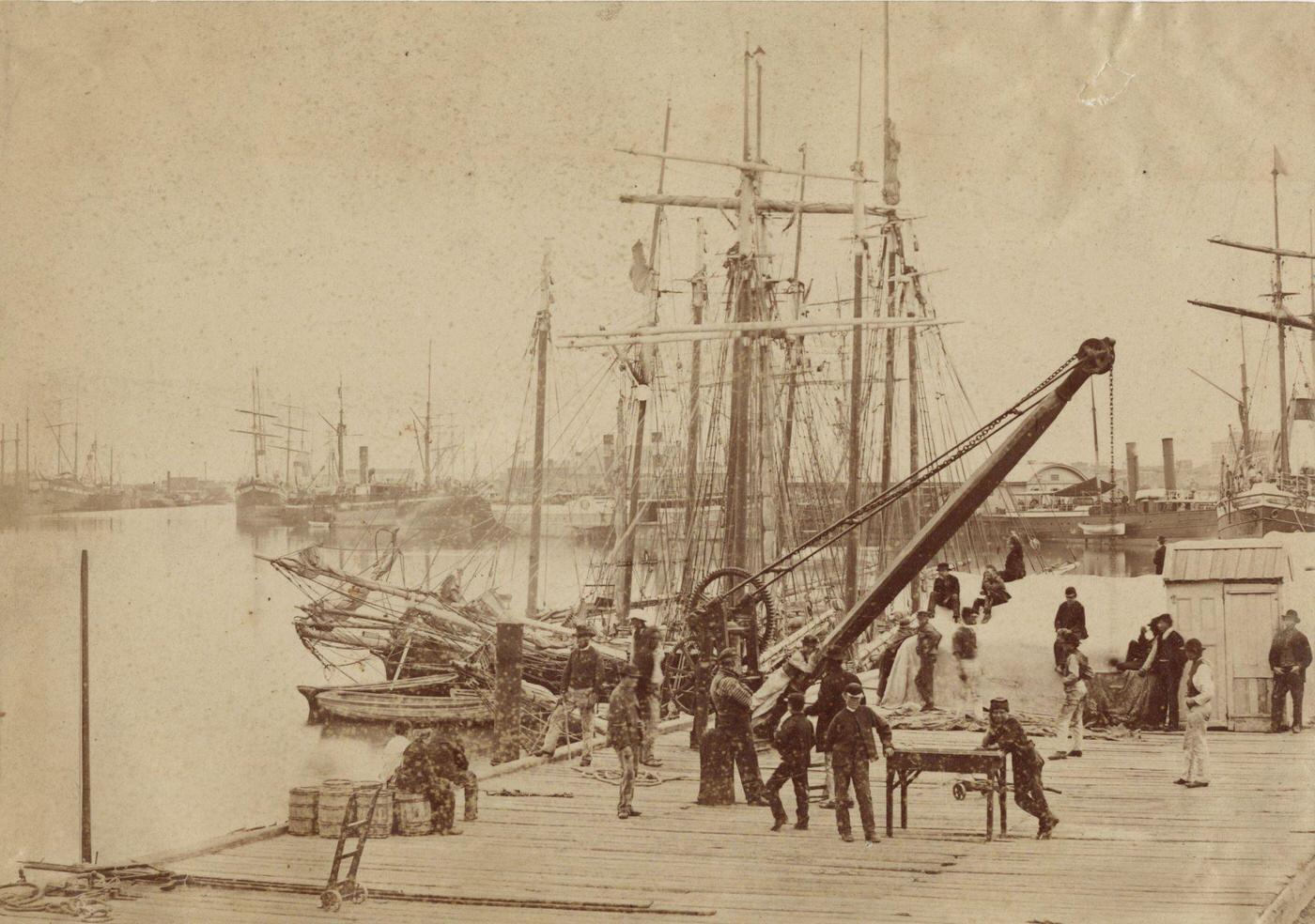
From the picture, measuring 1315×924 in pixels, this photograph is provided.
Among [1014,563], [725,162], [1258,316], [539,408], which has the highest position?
[725,162]

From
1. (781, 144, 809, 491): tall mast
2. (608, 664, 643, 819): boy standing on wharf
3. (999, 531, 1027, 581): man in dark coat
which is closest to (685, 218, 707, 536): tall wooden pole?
(781, 144, 809, 491): tall mast

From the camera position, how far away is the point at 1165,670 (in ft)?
42.2

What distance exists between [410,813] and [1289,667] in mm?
8657

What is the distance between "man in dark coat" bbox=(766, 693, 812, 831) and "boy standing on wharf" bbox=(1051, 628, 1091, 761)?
11.7ft

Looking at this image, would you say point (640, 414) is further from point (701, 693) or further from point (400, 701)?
point (701, 693)

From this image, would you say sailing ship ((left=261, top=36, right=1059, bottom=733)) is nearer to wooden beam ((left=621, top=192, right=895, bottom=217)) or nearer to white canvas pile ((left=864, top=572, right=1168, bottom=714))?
wooden beam ((left=621, top=192, right=895, bottom=217))

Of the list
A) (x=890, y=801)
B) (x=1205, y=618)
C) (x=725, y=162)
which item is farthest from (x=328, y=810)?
(x=1205, y=618)

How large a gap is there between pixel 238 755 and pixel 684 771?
12.7 metres

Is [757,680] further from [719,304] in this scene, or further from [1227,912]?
[719,304]

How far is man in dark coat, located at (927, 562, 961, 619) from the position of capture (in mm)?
14039

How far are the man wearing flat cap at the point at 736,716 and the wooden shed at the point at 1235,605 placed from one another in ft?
17.2

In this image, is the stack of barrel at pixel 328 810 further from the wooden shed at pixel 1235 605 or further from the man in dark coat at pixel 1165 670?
the wooden shed at pixel 1235 605

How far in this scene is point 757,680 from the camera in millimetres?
11836

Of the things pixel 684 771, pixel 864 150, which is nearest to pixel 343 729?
pixel 684 771
